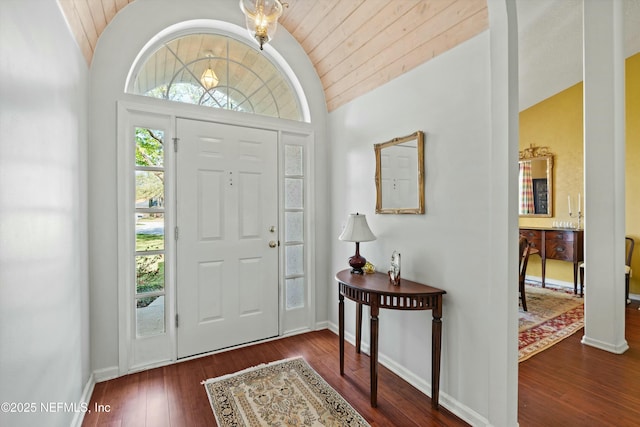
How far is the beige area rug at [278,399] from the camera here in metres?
1.81

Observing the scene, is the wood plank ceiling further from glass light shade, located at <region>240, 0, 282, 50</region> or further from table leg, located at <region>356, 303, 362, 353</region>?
table leg, located at <region>356, 303, 362, 353</region>

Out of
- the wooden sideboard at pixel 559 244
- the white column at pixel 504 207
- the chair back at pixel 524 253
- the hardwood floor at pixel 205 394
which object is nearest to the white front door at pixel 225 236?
the hardwood floor at pixel 205 394

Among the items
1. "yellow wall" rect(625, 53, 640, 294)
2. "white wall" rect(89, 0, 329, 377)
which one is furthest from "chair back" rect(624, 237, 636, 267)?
"white wall" rect(89, 0, 329, 377)

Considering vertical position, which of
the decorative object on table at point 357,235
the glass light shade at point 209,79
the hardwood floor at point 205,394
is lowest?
the hardwood floor at point 205,394

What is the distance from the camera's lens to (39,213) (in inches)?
48.9

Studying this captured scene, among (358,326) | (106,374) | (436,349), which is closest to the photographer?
(436,349)

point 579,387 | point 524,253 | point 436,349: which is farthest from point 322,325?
point 524,253

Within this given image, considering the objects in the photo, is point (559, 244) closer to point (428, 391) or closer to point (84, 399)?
point (428, 391)

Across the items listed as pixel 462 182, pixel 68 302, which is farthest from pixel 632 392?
pixel 68 302

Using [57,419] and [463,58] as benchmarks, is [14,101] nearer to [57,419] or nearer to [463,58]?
[57,419]

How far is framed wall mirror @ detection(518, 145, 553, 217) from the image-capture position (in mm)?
4984

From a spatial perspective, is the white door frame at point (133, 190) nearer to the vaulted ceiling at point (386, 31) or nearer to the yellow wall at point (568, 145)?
the vaulted ceiling at point (386, 31)

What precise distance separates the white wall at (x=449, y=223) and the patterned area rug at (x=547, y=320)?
1.05 m

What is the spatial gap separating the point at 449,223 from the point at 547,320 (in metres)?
2.44
